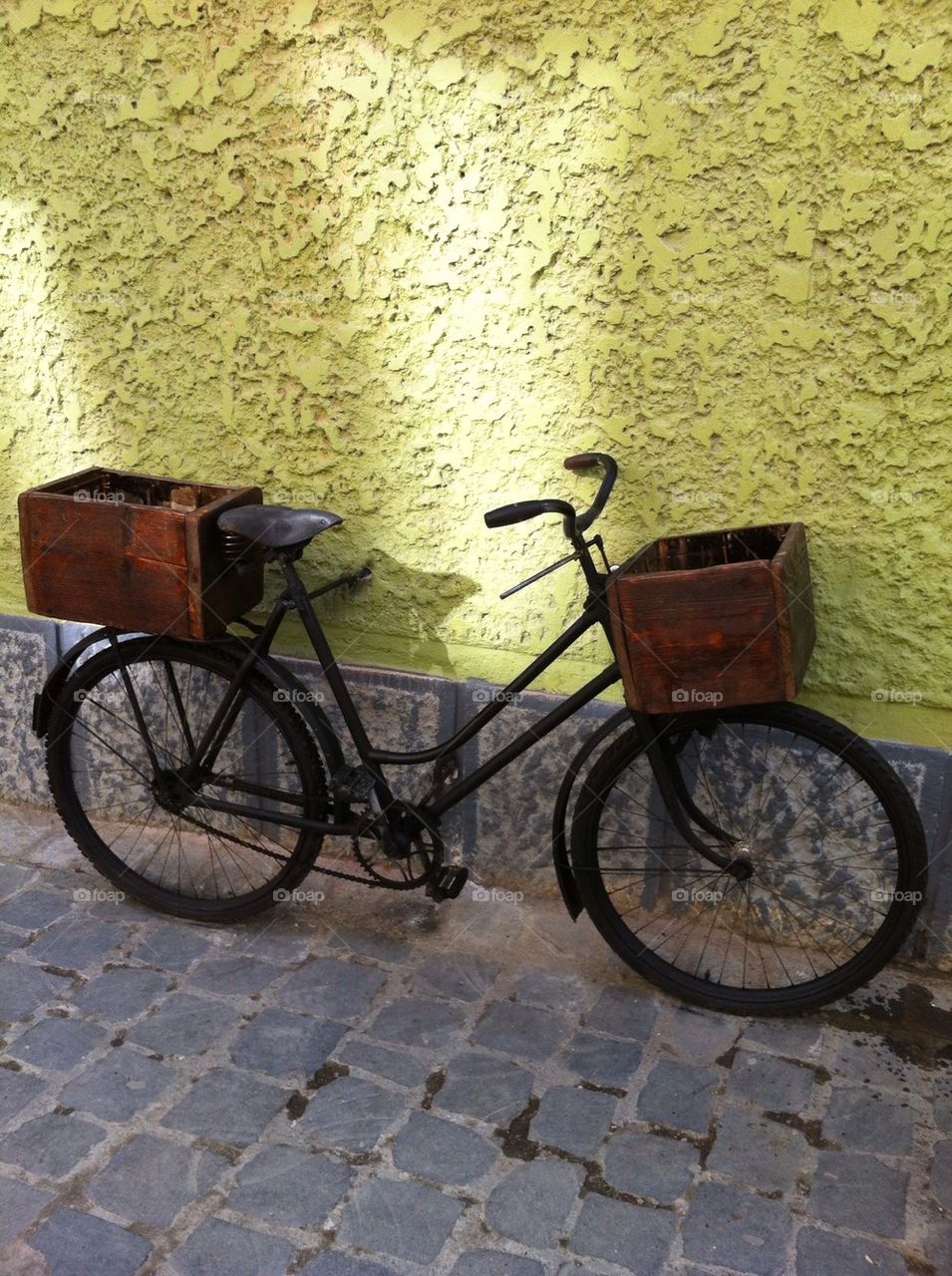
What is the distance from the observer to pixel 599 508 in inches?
122

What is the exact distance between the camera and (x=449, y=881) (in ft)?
11.3

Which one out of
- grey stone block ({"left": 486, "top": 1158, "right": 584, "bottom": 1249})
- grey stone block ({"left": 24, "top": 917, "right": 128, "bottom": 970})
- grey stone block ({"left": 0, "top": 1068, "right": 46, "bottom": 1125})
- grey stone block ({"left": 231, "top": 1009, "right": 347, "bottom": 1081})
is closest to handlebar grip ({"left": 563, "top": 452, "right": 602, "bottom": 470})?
grey stone block ({"left": 231, "top": 1009, "right": 347, "bottom": 1081})

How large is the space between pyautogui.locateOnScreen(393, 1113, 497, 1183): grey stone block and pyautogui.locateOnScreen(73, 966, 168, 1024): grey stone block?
0.87 meters

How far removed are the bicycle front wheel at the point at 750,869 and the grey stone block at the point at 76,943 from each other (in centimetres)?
139

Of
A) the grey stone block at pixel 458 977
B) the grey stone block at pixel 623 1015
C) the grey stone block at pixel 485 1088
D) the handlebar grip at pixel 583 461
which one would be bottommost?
the grey stone block at pixel 623 1015

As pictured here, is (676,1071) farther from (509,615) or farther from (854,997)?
(509,615)

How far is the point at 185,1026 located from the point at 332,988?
1.31ft

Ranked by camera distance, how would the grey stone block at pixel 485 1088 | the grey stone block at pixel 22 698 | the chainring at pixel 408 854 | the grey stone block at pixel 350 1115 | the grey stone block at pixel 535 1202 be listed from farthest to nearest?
the grey stone block at pixel 22 698, the chainring at pixel 408 854, the grey stone block at pixel 485 1088, the grey stone block at pixel 350 1115, the grey stone block at pixel 535 1202

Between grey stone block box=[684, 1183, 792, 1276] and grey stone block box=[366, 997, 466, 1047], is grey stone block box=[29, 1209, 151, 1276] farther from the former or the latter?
grey stone block box=[684, 1183, 792, 1276]

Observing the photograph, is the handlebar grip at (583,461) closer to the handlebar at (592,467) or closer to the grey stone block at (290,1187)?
the handlebar at (592,467)

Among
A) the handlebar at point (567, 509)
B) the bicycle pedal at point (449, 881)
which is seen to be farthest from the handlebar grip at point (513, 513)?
the bicycle pedal at point (449, 881)

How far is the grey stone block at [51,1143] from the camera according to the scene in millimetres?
2732

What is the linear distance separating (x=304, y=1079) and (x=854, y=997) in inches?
57.7

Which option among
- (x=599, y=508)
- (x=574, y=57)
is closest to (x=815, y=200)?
(x=574, y=57)
